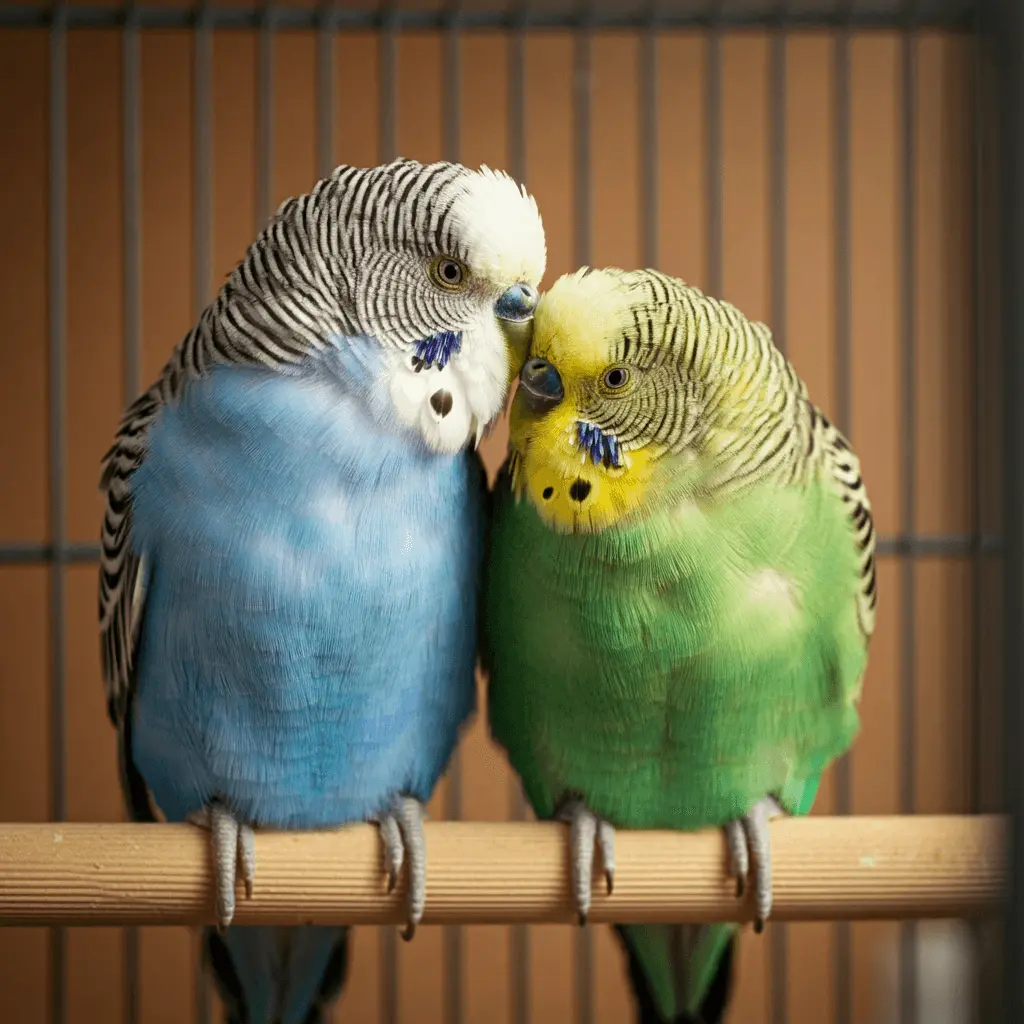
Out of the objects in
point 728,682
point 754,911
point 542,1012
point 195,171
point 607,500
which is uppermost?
point 195,171

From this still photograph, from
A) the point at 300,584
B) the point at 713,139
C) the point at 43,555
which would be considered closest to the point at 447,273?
the point at 300,584

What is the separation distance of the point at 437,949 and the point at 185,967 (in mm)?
417

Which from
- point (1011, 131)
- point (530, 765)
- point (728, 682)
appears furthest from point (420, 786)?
point (1011, 131)

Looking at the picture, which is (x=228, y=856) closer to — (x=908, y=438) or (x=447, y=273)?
(x=447, y=273)

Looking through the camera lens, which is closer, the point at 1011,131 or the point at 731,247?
the point at 1011,131

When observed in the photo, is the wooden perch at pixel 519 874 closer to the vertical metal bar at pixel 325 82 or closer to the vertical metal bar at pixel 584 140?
the vertical metal bar at pixel 584 140

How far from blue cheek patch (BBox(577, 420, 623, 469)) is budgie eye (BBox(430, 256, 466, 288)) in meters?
0.14

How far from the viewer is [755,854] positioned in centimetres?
91

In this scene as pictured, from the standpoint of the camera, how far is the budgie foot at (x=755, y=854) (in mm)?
900

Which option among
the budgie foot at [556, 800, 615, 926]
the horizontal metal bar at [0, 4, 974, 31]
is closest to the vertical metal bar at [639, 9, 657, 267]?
the horizontal metal bar at [0, 4, 974, 31]

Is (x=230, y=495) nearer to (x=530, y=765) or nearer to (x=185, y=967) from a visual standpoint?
(x=530, y=765)

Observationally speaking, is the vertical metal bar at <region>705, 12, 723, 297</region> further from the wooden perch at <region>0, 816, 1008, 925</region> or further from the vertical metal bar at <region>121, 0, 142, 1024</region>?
the wooden perch at <region>0, 816, 1008, 925</region>

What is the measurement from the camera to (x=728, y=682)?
0.90 meters

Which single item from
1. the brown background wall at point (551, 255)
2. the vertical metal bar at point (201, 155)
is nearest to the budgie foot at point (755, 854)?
the vertical metal bar at point (201, 155)
